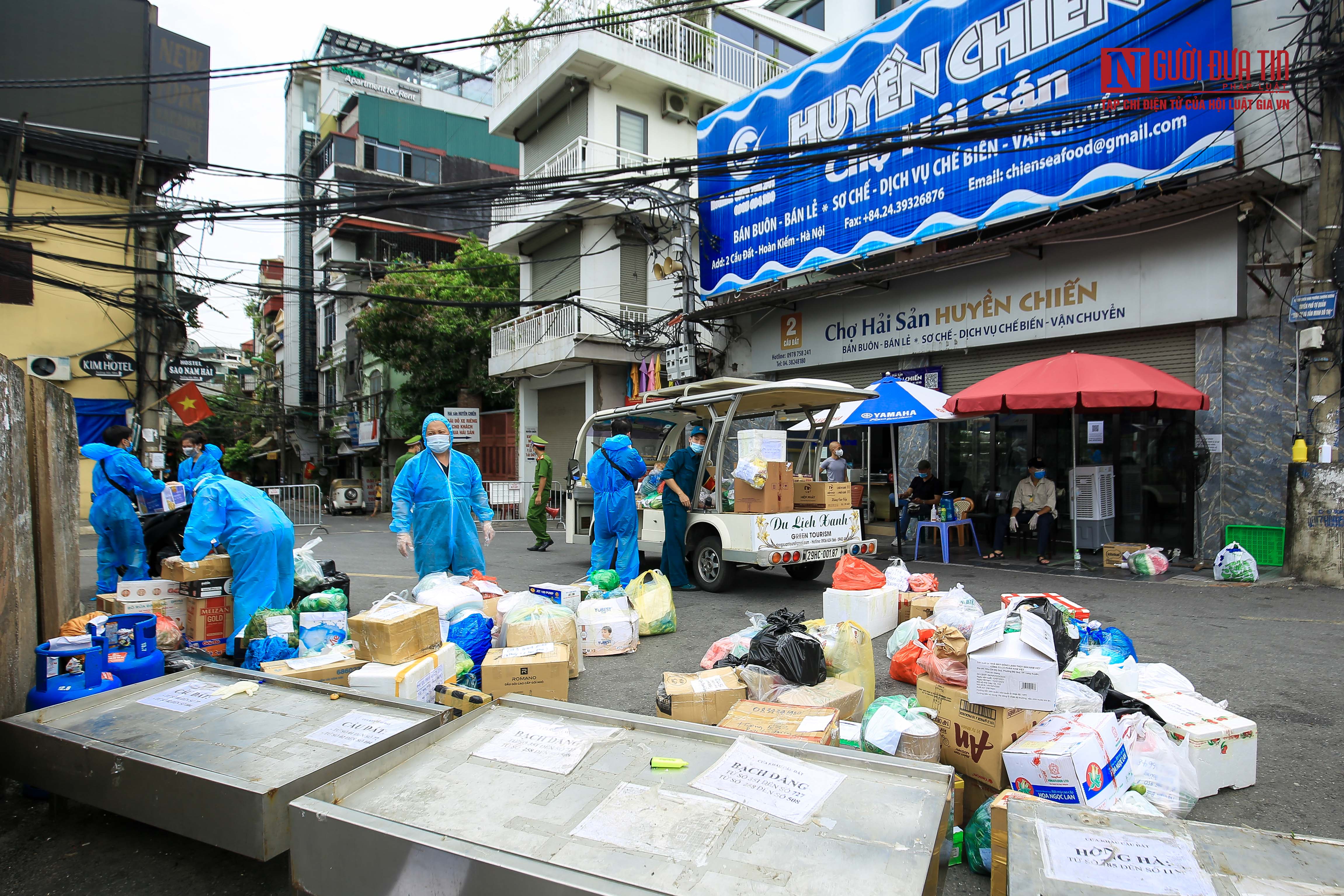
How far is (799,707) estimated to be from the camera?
121 inches

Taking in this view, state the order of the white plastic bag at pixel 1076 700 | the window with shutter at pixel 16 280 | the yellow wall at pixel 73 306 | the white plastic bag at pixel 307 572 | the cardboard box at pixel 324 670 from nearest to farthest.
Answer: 1. the white plastic bag at pixel 1076 700
2. the cardboard box at pixel 324 670
3. the white plastic bag at pixel 307 572
4. the window with shutter at pixel 16 280
5. the yellow wall at pixel 73 306

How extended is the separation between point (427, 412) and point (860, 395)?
60.9 feet

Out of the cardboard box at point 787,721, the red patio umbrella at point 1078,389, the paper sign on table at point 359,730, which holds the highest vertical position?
the red patio umbrella at point 1078,389

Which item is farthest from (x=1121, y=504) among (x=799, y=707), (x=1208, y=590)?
(x=799, y=707)

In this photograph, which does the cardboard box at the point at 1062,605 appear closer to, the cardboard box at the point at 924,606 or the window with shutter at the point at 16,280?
the cardboard box at the point at 924,606

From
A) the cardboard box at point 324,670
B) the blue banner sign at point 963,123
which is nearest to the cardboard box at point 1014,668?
the cardboard box at point 324,670

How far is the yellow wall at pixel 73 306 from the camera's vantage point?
655 inches

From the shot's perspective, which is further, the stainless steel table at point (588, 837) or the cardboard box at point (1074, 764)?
the cardboard box at point (1074, 764)

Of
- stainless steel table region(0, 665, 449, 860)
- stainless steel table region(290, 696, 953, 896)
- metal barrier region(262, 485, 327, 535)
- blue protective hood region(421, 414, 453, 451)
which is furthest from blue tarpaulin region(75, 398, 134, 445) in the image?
stainless steel table region(290, 696, 953, 896)

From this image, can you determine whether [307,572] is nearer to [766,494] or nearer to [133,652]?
[133,652]

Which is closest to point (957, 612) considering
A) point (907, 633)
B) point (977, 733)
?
point (907, 633)

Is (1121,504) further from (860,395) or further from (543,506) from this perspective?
(543,506)

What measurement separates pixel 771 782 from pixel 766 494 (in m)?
5.53

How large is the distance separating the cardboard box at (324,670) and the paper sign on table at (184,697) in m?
0.56
